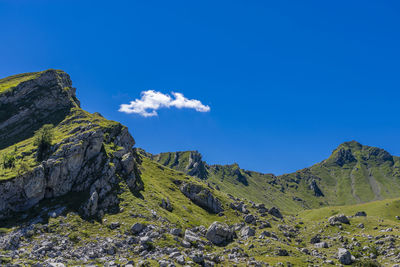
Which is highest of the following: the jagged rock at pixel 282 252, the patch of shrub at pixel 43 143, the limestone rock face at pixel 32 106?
the limestone rock face at pixel 32 106

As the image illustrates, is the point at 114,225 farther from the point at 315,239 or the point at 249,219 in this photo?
the point at 315,239

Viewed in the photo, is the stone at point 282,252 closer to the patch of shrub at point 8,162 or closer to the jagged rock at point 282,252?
the jagged rock at point 282,252

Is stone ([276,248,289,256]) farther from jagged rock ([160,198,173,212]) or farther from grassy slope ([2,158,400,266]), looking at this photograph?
jagged rock ([160,198,173,212])

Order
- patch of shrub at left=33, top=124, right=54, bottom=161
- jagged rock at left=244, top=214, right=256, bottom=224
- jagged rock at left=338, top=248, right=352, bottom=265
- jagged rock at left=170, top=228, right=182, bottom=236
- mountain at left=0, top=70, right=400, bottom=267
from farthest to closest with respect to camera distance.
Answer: jagged rock at left=244, top=214, right=256, bottom=224, patch of shrub at left=33, top=124, right=54, bottom=161, jagged rock at left=170, top=228, right=182, bottom=236, jagged rock at left=338, top=248, right=352, bottom=265, mountain at left=0, top=70, right=400, bottom=267

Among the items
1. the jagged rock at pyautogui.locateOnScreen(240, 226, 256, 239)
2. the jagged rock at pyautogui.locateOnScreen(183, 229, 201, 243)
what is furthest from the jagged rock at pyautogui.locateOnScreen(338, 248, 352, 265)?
the jagged rock at pyautogui.locateOnScreen(183, 229, 201, 243)

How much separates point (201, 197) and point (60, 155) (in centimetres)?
7112

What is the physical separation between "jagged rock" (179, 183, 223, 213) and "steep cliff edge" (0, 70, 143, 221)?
109ft

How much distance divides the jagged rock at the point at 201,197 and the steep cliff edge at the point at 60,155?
3335cm

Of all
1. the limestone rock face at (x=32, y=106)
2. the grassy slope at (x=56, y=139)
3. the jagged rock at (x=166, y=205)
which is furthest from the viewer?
the limestone rock face at (x=32, y=106)

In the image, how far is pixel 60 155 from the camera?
95875 mm

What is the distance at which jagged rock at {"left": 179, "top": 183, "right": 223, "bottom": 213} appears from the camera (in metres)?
134

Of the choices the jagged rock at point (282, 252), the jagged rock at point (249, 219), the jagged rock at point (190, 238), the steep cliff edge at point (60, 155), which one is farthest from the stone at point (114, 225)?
the jagged rock at point (249, 219)

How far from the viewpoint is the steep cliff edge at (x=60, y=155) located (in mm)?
85500

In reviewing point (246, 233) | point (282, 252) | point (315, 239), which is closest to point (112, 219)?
point (246, 233)
